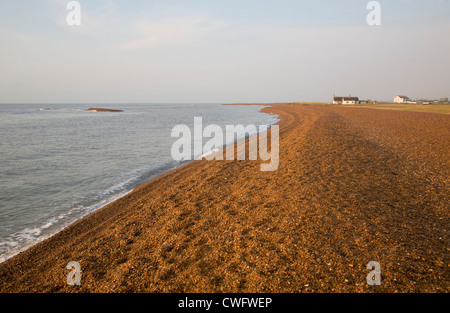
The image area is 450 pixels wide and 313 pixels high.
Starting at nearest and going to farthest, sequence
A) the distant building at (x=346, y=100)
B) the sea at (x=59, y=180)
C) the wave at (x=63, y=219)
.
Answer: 1. the wave at (x=63, y=219)
2. the sea at (x=59, y=180)
3. the distant building at (x=346, y=100)

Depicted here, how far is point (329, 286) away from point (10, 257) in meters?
7.72

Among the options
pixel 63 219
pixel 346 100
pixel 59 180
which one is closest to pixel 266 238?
pixel 63 219

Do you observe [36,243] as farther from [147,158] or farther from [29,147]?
[29,147]

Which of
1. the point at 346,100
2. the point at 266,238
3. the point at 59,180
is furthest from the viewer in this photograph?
the point at 346,100

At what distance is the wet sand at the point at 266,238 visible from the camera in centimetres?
423

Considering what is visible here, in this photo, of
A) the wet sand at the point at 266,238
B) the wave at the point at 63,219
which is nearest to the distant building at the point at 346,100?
the wet sand at the point at 266,238

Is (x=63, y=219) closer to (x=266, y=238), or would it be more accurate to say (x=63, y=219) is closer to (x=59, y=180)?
(x=59, y=180)

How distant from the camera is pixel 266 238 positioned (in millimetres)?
5418

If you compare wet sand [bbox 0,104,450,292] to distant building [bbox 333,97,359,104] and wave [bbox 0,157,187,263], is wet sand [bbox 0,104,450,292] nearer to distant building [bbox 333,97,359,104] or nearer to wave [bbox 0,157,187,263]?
wave [bbox 0,157,187,263]

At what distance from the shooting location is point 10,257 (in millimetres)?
6270

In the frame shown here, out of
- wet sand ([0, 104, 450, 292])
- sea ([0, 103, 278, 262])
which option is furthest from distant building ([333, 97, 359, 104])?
wet sand ([0, 104, 450, 292])

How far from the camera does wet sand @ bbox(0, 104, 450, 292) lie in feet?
13.9

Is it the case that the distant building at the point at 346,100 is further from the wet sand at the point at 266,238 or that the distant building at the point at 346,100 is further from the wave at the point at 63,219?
the wave at the point at 63,219
